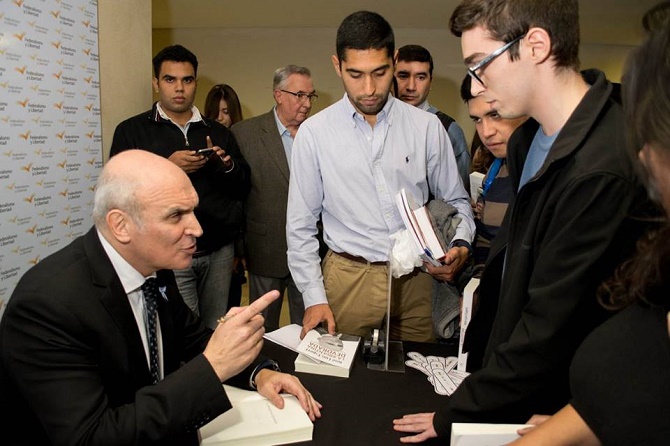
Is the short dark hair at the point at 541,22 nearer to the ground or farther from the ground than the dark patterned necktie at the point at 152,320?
farther from the ground

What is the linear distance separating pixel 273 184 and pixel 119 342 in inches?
77.7

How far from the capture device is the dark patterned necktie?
136cm

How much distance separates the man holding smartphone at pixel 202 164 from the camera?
2912 millimetres

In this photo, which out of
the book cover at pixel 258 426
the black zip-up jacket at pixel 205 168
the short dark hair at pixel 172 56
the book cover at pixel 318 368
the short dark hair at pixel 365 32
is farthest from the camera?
the short dark hair at pixel 172 56

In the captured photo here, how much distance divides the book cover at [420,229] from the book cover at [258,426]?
0.71 meters

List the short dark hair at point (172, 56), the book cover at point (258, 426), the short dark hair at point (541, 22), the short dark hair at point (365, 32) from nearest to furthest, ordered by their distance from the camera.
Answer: the short dark hair at point (541, 22), the book cover at point (258, 426), the short dark hair at point (365, 32), the short dark hair at point (172, 56)

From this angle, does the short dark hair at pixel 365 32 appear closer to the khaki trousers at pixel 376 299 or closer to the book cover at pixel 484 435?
the khaki trousers at pixel 376 299

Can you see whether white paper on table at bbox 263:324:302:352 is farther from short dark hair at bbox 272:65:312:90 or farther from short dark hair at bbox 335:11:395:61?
short dark hair at bbox 272:65:312:90

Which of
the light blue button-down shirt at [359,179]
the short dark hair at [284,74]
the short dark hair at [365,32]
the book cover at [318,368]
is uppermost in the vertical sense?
the short dark hair at [284,74]

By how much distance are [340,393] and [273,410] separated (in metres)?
0.22

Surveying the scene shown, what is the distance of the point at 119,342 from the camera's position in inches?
48.1

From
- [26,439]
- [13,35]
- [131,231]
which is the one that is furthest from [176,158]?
[26,439]

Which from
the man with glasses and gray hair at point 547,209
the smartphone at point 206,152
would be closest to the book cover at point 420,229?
the man with glasses and gray hair at point 547,209

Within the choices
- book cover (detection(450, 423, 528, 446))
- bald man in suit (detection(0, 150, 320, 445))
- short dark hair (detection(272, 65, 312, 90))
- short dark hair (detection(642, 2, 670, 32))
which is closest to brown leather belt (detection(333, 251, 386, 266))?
bald man in suit (detection(0, 150, 320, 445))
